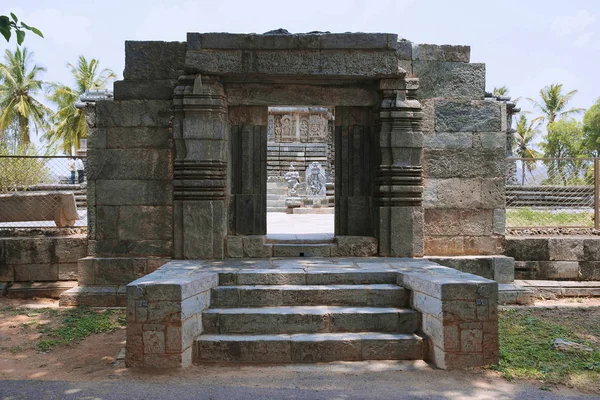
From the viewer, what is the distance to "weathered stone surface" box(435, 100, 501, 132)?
6738 millimetres

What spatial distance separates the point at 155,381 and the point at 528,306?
4.87 meters

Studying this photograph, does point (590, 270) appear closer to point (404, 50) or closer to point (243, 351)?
point (404, 50)

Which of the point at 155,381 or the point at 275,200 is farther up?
the point at 275,200

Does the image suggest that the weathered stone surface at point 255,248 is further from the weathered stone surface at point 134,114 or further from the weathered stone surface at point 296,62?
the weathered stone surface at point 296,62

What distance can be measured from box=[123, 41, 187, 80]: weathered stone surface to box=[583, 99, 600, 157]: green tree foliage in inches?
1237

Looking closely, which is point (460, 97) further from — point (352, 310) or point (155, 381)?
point (155, 381)

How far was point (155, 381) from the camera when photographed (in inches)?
161

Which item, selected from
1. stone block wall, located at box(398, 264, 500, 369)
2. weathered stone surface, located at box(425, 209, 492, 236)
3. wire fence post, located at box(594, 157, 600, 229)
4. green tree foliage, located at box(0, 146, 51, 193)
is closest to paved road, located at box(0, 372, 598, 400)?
stone block wall, located at box(398, 264, 500, 369)

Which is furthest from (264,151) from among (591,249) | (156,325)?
(591,249)

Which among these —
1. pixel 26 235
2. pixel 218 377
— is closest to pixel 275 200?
pixel 26 235

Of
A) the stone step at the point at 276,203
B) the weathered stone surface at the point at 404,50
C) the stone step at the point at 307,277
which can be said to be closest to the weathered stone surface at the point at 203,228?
the stone step at the point at 307,277

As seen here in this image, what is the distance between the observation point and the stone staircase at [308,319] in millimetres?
4605

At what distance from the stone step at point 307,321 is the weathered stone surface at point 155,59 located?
3.37 m

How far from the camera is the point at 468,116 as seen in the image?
6.78 m
